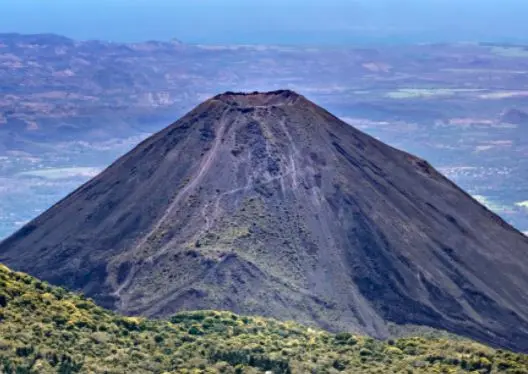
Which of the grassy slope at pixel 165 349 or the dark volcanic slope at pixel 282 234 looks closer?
the grassy slope at pixel 165 349

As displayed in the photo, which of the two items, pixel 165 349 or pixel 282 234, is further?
pixel 282 234

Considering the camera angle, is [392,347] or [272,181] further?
[272,181]

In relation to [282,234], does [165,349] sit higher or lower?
lower

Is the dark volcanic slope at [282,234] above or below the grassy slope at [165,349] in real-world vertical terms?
above

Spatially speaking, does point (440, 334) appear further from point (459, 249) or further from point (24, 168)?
point (24, 168)

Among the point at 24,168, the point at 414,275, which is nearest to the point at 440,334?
the point at 414,275
